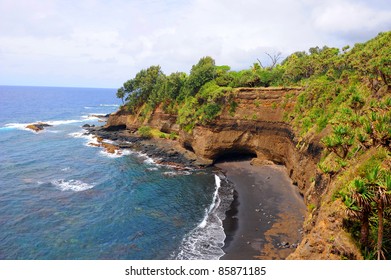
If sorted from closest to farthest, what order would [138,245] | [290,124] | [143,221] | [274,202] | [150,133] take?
1. [138,245]
2. [143,221]
3. [274,202]
4. [290,124]
5. [150,133]

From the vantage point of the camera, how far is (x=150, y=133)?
67.6 meters

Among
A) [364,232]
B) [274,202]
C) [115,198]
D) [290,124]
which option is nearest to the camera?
[364,232]

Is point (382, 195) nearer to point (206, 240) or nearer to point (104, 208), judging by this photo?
point (206, 240)

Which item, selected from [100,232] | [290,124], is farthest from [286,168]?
A: [100,232]

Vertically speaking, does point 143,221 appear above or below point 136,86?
below

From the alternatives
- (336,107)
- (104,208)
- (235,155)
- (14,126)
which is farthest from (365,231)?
(14,126)

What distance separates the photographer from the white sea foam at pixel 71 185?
41338 millimetres

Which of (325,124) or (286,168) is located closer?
(325,124)

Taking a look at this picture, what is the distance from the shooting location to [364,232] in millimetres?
16422

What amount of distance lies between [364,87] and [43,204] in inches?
1629

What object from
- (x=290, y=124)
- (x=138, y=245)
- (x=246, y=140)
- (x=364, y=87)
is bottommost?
(x=138, y=245)

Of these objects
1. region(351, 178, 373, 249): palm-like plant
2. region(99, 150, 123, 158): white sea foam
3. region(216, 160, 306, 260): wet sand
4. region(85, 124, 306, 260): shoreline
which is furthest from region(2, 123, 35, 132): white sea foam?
region(351, 178, 373, 249): palm-like plant

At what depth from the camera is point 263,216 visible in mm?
33406

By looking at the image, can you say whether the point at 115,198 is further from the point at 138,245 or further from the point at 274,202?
the point at 274,202
